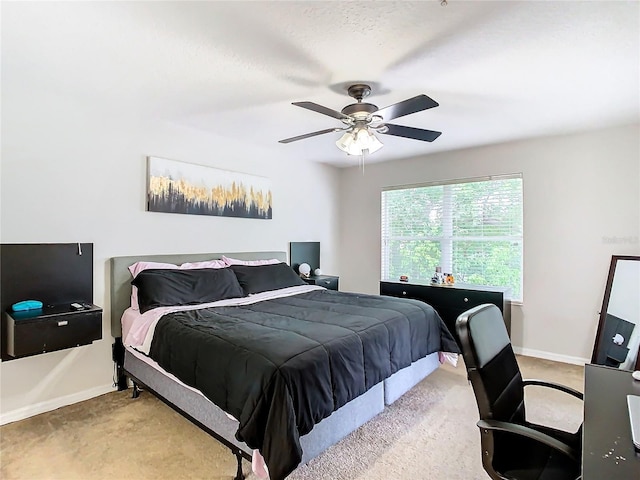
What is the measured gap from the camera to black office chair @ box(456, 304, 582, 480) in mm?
1372

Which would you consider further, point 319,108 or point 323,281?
point 323,281

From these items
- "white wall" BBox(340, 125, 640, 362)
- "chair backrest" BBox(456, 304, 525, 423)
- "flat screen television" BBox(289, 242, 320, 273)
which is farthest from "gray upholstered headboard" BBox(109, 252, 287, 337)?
"white wall" BBox(340, 125, 640, 362)

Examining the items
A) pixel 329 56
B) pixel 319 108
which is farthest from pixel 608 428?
pixel 329 56

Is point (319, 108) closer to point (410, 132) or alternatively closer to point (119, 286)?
point (410, 132)

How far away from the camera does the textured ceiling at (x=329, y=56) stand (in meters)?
1.80

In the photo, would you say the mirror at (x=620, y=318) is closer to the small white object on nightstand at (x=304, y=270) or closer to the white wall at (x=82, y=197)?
the small white object on nightstand at (x=304, y=270)

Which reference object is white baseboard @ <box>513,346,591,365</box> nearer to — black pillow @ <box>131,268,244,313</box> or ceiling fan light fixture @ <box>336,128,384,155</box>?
ceiling fan light fixture @ <box>336,128,384,155</box>

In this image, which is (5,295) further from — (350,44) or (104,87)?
(350,44)

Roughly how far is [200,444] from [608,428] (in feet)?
7.21

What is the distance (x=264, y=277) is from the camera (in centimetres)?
390

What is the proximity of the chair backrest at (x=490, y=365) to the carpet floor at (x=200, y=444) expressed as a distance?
0.76 m

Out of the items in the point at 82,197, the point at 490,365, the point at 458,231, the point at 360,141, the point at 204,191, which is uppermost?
the point at 360,141

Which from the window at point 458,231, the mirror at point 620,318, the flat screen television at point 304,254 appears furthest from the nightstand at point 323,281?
the mirror at point 620,318

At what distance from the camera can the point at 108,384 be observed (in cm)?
320
